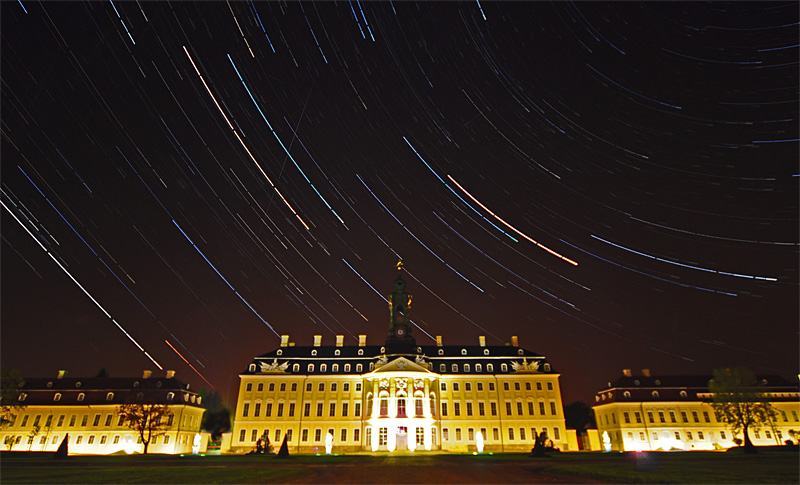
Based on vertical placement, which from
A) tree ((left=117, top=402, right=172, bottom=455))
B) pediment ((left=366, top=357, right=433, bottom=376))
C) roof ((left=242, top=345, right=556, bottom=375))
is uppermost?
roof ((left=242, top=345, right=556, bottom=375))

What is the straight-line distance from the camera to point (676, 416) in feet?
189

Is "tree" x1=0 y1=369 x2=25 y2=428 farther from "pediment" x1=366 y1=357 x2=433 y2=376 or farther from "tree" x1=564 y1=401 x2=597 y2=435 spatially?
"tree" x1=564 y1=401 x2=597 y2=435

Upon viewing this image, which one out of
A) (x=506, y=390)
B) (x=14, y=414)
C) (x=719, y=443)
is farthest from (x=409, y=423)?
(x=14, y=414)

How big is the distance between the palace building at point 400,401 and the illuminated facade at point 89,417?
8.25 metres

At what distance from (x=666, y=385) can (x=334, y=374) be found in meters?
48.1

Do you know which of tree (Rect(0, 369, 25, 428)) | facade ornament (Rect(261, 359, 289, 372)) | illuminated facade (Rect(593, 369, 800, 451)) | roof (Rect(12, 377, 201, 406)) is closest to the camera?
tree (Rect(0, 369, 25, 428))

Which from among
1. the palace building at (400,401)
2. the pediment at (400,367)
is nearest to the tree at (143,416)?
the palace building at (400,401)

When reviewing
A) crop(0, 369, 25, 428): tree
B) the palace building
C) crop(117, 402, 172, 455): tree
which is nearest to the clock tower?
the palace building

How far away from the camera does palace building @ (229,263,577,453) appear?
5372 cm

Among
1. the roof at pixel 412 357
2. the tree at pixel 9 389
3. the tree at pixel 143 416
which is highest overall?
the roof at pixel 412 357

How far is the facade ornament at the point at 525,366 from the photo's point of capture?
2313 inches

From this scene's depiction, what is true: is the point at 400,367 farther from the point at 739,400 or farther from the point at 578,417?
the point at 578,417

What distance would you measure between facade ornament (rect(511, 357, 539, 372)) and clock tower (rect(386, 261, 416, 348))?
1456 cm

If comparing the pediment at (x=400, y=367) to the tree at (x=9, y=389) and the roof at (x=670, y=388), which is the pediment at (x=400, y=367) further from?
the tree at (x=9, y=389)
